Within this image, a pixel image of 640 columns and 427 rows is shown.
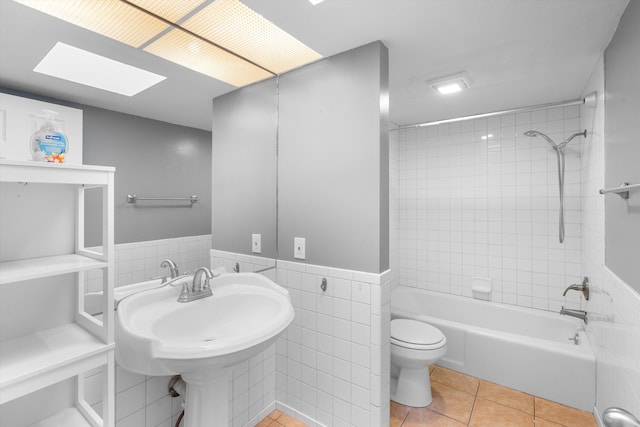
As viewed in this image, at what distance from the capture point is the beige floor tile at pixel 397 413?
1870 mm

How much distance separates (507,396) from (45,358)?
2662 mm

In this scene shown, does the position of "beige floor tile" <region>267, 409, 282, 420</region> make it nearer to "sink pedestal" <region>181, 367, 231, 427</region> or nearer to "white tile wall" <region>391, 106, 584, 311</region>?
"sink pedestal" <region>181, 367, 231, 427</region>

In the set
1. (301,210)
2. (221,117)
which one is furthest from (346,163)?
(221,117)

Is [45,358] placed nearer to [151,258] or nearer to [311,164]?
[151,258]

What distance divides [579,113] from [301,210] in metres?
2.48

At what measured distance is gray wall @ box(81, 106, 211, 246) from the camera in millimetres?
1097

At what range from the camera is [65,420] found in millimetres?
1009

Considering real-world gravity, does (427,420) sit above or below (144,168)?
below

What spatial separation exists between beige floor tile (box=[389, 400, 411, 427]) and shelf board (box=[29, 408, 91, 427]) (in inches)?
64.8

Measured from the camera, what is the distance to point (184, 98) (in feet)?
4.81

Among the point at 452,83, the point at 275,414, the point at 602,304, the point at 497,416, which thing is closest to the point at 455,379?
the point at 497,416

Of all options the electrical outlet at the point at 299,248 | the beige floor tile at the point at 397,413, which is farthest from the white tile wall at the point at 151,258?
the beige floor tile at the point at 397,413

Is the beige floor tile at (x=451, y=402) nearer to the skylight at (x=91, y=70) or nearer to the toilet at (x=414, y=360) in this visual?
the toilet at (x=414, y=360)

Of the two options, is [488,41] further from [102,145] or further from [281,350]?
[281,350]
